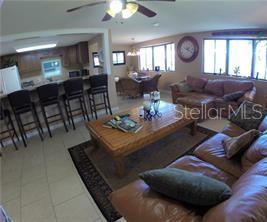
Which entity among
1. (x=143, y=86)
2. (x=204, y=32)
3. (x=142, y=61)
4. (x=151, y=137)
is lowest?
(x=151, y=137)

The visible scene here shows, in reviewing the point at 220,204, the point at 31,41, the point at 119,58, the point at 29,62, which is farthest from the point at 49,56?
the point at 220,204

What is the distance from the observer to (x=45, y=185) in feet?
8.70

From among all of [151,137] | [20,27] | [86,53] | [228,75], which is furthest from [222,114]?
[86,53]

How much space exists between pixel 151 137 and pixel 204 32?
14.0 feet

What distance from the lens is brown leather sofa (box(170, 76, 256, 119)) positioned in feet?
14.1

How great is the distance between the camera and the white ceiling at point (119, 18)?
2.90 metres

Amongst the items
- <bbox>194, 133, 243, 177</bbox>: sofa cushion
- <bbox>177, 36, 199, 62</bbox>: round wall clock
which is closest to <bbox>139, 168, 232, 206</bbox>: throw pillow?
<bbox>194, 133, 243, 177</bbox>: sofa cushion

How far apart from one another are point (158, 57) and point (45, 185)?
6.34 m

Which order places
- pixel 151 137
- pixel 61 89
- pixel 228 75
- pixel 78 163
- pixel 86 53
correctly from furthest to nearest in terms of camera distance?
pixel 86 53
pixel 228 75
pixel 61 89
pixel 78 163
pixel 151 137

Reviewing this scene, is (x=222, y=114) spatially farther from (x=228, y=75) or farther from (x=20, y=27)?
(x=20, y=27)

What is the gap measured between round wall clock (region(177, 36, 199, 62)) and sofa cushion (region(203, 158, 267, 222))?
5.30 meters

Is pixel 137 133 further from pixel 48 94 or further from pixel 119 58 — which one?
pixel 119 58

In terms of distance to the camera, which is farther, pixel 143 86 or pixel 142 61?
Answer: pixel 142 61

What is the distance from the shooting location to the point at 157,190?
1.45 meters
